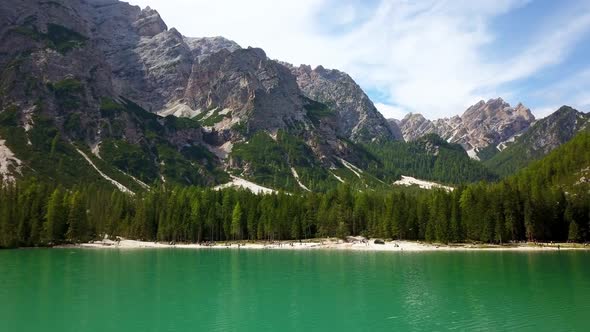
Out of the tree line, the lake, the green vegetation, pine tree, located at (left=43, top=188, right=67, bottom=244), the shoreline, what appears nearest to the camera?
the lake

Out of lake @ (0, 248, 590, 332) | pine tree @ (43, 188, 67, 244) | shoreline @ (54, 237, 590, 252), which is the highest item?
pine tree @ (43, 188, 67, 244)

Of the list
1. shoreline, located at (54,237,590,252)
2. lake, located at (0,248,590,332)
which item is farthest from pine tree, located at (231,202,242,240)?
lake, located at (0,248,590,332)

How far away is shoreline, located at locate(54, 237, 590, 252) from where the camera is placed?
132 metres

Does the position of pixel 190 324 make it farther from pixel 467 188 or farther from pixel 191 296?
pixel 467 188

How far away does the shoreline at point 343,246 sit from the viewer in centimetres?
13175

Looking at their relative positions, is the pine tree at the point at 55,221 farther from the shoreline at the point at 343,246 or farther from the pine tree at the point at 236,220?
the pine tree at the point at 236,220

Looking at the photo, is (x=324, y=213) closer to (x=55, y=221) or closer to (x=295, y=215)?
(x=295, y=215)

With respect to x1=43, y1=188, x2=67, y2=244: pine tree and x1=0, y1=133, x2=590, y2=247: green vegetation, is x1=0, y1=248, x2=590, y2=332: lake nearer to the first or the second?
x1=0, y1=133, x2=590, y2=247: green vegetation

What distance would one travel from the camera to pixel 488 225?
141 meters

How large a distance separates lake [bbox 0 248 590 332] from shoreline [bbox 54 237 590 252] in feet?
121

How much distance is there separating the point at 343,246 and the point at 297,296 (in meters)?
95.1

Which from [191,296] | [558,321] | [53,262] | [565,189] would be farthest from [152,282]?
[565,189]

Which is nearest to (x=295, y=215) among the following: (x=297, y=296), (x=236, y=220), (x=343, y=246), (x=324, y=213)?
(x=324, y=213)

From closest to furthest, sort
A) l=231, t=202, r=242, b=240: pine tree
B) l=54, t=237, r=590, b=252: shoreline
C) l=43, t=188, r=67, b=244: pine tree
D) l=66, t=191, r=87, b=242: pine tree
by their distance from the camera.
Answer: l=54, t=237, r=590, b=252: shoreline → l=43, t=188, r=67, b=244: pine tree → l=66, t=191, r=87, b=242: pine tree → l=231, t=202, r=242, b=240: pine tree
